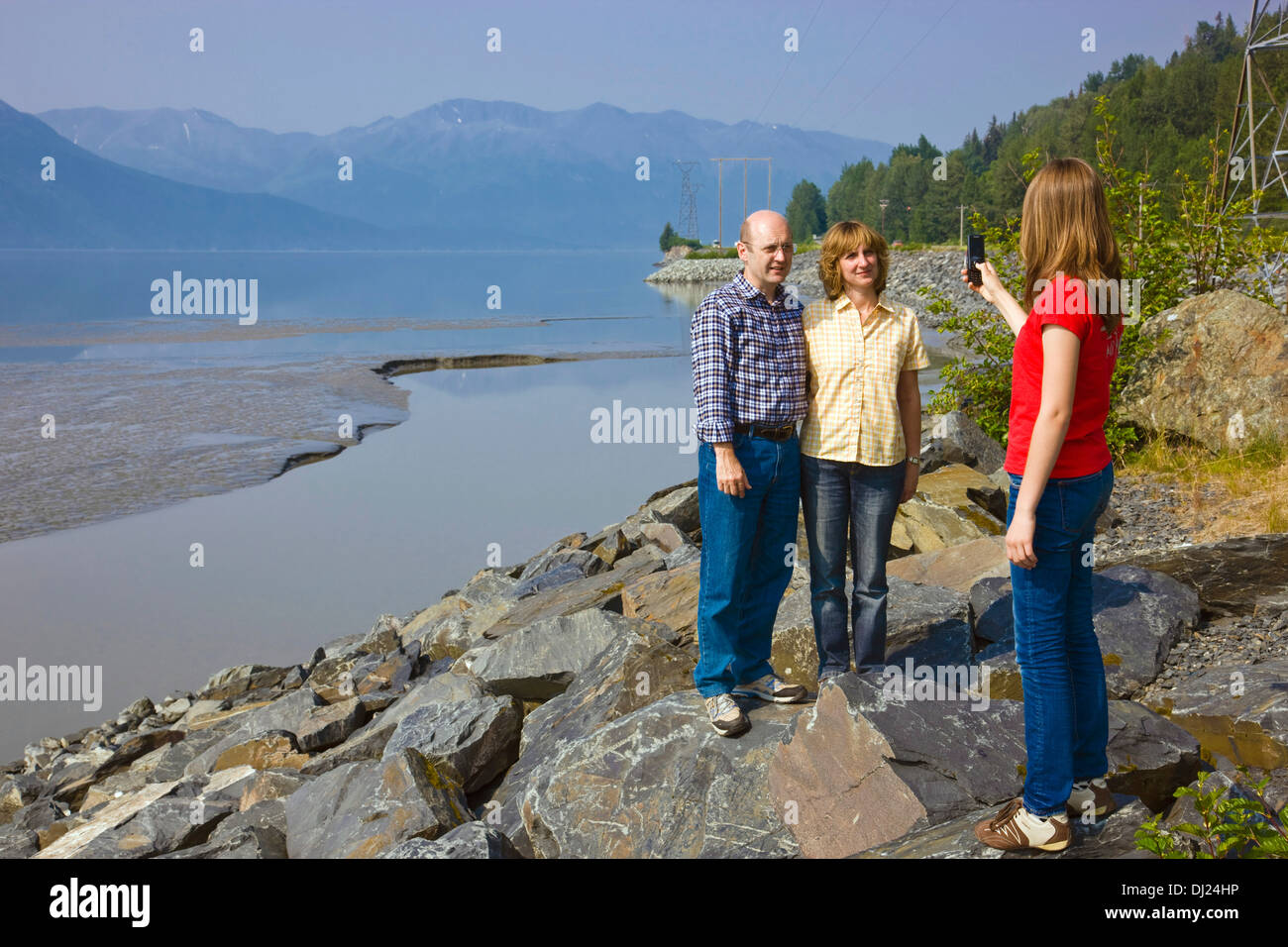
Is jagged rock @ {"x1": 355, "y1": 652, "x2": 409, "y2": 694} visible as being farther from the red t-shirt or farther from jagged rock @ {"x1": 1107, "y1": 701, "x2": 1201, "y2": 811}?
the red t-shirt

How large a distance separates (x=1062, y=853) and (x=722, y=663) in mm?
1568

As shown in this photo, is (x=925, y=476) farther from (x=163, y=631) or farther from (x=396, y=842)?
(x=163, y=631)

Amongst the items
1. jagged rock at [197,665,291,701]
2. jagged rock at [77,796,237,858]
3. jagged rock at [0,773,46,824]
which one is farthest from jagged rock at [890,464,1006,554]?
jagged rock at [0,773,46,824]

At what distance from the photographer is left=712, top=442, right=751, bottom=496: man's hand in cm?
426

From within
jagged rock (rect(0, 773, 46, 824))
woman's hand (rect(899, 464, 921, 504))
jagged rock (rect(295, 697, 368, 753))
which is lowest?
jagged rock (rect(0, 773, 46, 824))

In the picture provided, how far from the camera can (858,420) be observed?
14.5ft

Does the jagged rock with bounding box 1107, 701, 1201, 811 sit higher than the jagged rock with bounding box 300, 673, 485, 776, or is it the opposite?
the jagged rock with bounding box 1107, 701, 1201, 811

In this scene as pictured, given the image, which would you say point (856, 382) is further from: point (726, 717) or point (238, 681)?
point (238, 681)

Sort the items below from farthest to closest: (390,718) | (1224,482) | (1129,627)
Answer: (1224,482) → (390,718) → (1129,627)

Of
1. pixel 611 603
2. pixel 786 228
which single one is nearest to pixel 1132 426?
pixel 611 603

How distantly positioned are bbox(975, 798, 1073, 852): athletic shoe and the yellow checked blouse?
157 cm

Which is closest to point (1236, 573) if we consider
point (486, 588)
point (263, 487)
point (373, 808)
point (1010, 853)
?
point (1010, 853)

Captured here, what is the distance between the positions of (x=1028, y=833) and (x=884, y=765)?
0.56 meters

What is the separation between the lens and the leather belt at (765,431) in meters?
4.38
